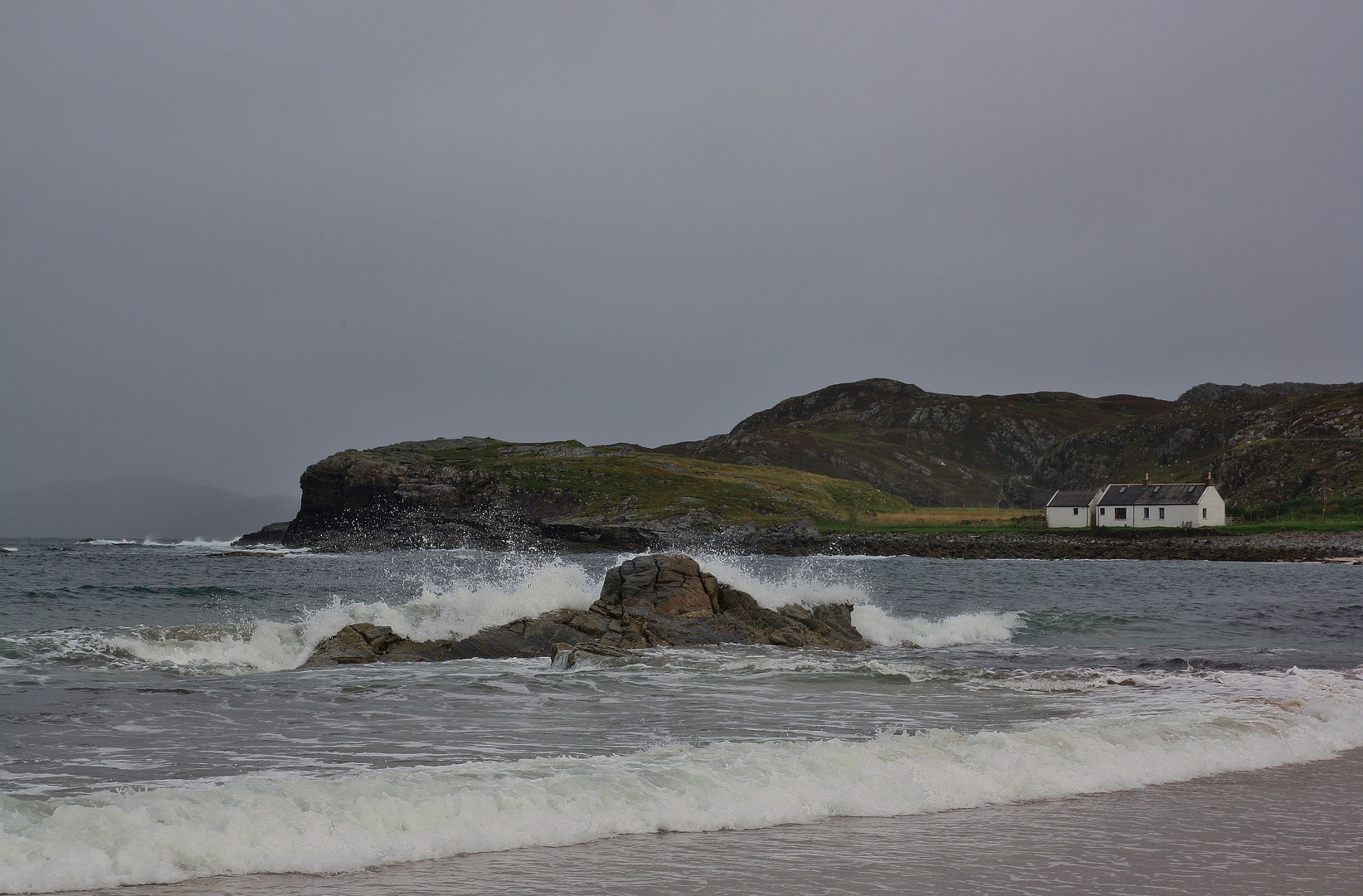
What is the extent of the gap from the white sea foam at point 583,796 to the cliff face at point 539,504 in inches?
4283

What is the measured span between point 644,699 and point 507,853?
813 cm

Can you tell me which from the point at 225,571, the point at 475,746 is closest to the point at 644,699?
the point at 475,746

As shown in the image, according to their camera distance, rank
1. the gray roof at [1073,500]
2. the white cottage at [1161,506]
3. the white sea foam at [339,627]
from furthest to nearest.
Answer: the gray roof at [1073,500] → the white cottage at [1161,506] → the white sea foam at [339,627]

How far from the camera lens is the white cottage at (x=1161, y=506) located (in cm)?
10834

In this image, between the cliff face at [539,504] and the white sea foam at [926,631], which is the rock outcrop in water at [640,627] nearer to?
the white sea foam at [926,631]

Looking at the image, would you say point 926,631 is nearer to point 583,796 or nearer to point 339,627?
point 339,627

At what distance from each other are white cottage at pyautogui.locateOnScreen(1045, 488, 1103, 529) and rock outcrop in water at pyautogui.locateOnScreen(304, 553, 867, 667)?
97183 mm

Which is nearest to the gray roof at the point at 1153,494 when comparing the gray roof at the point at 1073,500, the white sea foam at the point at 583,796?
the gray roof at the point at 1073,500

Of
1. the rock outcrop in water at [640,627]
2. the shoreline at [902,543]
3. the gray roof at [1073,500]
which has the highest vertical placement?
the gray roof at [1073,500]

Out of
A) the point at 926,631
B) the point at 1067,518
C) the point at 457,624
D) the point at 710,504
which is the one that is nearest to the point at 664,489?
the point at 710,504

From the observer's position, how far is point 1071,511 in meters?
117

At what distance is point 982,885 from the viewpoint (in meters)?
6.98

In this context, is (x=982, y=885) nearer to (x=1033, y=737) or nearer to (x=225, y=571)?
(x=1033, y=737)

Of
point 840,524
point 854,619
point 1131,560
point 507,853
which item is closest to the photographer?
point 507,853
